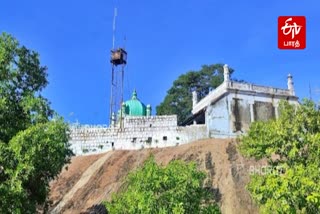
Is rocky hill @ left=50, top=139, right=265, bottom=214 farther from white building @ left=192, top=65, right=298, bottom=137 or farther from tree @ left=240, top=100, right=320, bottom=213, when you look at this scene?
tree @ left=240, top=100, right=320, bottom=213

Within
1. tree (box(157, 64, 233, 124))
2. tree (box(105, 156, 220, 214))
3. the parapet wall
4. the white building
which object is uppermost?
tree (box(157, 64, 233, 124))

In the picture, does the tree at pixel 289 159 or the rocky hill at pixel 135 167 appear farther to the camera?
the rocky hill at pixel 135 167

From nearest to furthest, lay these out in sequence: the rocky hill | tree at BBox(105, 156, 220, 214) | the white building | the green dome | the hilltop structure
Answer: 1. tree at BBox(105, 156, 220, 214)
2. the rocky hill
3. the white building
4. the hilltop structure
5. the green dome

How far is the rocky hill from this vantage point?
4106 cm

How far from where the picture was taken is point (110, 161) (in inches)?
1945

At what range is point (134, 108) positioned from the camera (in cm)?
6047

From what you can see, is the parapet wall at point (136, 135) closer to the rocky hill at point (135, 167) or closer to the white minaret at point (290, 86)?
the rocky hill at point (135, 167)

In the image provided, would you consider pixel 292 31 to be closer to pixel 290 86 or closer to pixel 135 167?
pixel 135 167

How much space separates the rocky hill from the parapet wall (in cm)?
118

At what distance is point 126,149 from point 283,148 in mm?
26654

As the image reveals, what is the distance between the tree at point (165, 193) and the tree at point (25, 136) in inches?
154

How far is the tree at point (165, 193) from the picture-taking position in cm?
2566

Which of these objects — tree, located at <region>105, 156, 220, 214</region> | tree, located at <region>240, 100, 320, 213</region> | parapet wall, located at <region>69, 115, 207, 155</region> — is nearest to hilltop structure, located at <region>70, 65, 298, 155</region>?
parapet wall, located at <region>69, 115, 207, 155</region>

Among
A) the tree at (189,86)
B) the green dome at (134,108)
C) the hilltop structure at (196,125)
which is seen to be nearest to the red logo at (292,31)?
the hilltop structure at (196,125)
